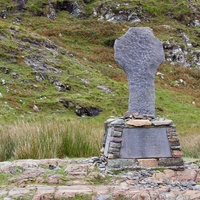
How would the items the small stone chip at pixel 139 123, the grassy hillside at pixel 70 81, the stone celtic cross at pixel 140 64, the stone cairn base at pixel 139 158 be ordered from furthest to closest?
the grassy hillside at pixel 70 81, the stone celtic cross at pixel 140 64, the small stone chip at pixel 139 123, the stone cairn base at pixel 139 158

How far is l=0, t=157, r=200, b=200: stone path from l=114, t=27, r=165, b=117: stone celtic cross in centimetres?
167

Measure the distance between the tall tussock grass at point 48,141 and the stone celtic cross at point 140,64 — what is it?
6.79ft

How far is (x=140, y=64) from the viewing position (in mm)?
10312

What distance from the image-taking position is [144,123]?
9461mm

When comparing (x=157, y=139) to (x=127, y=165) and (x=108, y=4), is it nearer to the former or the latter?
(x=127, y=165)

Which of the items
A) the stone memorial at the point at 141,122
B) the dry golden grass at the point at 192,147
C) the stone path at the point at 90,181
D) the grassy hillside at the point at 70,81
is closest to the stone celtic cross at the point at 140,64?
the stone memorial at the point at 141,122

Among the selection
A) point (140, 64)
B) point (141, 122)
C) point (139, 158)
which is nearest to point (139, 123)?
point (141, 122)

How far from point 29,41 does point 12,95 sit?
741 cm

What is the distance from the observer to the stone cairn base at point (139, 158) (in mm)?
9211

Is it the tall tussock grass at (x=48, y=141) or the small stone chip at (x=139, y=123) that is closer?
the small stone chip at (x=139, y=123)

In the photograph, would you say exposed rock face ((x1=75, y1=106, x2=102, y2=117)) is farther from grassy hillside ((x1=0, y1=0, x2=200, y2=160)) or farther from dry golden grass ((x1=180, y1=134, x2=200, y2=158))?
dry golden grass ((x1=180, y1=134, x2=200, y2=158))

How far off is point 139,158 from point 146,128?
69cm

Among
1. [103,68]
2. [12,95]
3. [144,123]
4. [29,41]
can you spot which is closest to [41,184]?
[144,123]

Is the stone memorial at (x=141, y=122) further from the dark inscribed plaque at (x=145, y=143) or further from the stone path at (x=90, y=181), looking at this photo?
the stone path at (x=90, y=181)
